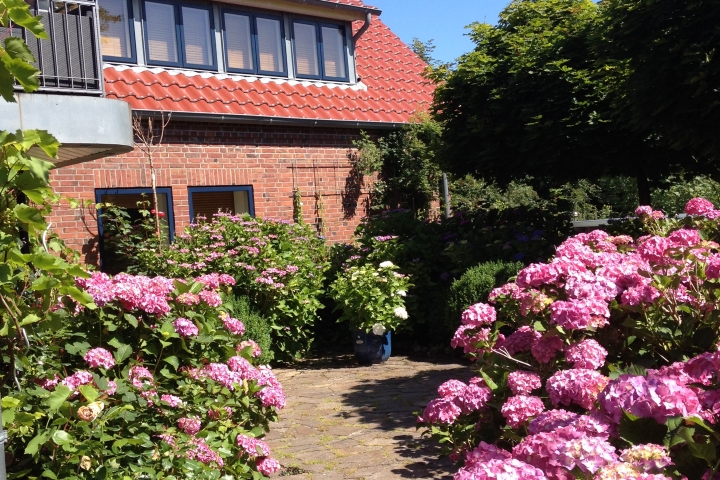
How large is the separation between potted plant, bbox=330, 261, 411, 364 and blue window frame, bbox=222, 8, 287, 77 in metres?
4.30

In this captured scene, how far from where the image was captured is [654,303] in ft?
9.46

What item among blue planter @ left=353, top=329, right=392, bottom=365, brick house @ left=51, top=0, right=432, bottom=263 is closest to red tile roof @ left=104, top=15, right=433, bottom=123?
brick house @ left=51, top=0, right=432, bottom=263

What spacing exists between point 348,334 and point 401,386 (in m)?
2.76

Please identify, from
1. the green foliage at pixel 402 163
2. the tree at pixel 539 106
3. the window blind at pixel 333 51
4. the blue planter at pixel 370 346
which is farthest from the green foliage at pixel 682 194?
the blue planter at pixel 370 346

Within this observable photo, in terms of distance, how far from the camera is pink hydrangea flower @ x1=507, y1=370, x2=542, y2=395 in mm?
2803

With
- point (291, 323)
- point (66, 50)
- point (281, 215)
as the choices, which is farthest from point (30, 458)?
point (281, 215)

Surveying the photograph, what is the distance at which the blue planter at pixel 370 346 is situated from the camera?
8.84 meters

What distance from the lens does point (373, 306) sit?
8.79 m

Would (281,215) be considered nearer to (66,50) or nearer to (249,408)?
(66,50)

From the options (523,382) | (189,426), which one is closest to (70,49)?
(189,426)

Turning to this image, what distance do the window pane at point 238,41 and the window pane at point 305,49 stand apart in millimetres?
853

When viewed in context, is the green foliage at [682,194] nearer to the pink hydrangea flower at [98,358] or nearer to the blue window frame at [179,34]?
the blue window frame at [179,34]

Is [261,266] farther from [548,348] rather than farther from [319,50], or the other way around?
[548,348]

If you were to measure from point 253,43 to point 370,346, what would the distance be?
5.46 m
